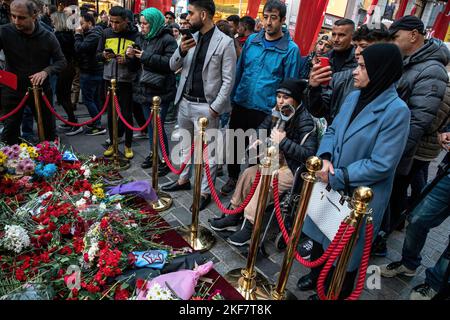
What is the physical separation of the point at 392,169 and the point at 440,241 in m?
2.46

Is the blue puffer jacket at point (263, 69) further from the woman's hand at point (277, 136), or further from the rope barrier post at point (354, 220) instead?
the rope barrier post at point (354, 220)

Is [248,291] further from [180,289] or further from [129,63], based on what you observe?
[129,63]

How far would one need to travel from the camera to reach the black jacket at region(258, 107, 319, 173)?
2641mm

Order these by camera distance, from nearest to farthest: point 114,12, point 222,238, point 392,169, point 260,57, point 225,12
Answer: point 392,169 < point 222,238 < point 260,57 < point 114,12 < point 225,12

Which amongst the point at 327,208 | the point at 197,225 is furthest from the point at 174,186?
the point at 327,208

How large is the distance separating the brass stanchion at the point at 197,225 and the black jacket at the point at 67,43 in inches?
154

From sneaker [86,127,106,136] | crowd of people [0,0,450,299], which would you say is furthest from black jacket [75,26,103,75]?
sneaker [86,127,106,136]

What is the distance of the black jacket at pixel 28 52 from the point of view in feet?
12.2

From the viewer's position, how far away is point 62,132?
544cm

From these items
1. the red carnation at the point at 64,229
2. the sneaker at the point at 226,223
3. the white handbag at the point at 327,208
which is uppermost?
the white handbag at the point at 327,208

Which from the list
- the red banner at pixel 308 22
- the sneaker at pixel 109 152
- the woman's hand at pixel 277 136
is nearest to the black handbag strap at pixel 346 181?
the woman's hand at pixel 277 136

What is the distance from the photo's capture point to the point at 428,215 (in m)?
2.48

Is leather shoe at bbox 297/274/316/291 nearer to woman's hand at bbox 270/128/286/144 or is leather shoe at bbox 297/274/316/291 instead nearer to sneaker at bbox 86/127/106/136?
woman's hand at bbox 270/128/286/144

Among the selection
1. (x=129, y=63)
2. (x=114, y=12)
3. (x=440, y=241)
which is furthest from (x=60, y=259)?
(x=440, y=241)
